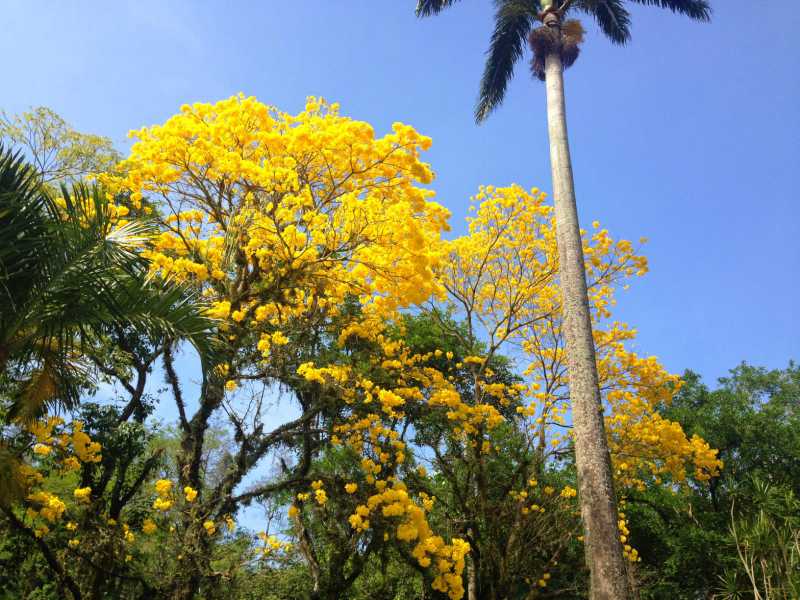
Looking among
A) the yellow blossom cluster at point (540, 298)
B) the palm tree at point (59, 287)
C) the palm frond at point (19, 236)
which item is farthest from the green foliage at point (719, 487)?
the palm frond at point (19, 236)

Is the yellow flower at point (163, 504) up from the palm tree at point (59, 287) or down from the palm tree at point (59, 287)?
down

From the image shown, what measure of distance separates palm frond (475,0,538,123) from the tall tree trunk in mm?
1448

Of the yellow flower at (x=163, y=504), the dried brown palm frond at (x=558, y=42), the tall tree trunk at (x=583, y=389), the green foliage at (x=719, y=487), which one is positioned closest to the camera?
the yellow flower at (x=163, y=504)

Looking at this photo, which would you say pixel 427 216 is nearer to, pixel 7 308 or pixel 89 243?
pixel 89 243

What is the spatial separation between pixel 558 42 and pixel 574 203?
9.16 ft

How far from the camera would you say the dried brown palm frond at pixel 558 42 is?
8844mm

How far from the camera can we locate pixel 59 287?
181 inches

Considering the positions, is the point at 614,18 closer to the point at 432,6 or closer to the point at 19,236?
the point at 432,6

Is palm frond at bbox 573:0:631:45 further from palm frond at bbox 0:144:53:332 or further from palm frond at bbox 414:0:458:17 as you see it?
palm frond at bbox 0:144:53:332

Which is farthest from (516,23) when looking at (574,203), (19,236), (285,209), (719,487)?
(719,487)

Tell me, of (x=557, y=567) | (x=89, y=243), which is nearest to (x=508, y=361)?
(x=557, y=567)

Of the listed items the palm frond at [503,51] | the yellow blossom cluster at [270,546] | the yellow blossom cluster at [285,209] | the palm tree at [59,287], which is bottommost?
the yellow blossom cluster at [270,546]

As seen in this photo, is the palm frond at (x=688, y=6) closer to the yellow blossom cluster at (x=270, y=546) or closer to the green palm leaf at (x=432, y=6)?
the green palm leaf at (x=432, y=6)

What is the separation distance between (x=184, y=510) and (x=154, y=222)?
2808 millimetres
